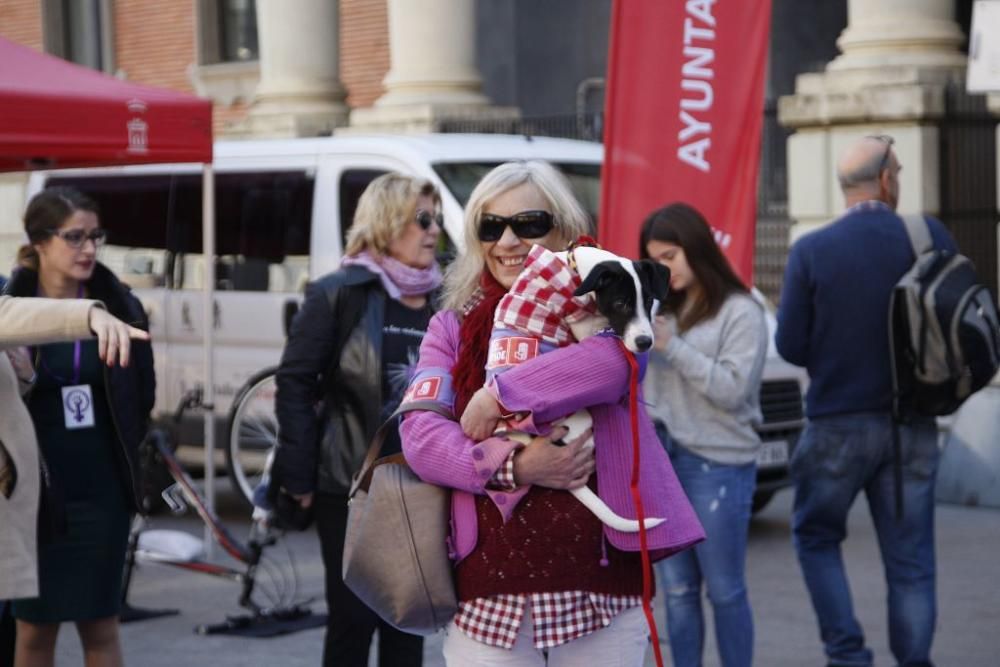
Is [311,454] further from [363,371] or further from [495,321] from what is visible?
[495,321]

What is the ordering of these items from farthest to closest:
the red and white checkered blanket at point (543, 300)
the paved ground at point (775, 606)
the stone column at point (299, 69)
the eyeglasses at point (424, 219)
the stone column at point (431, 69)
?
the stone column at point (299, 69), the stone column at point (431, 69), the paved ground at point (775, 606), the eyeglasses at point (424, 219), the red and white checkered blanket at point (543, 300)

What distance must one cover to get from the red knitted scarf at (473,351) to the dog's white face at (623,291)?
11.4 inches

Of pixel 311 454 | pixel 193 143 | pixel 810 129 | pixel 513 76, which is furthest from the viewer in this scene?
pixel 513 76

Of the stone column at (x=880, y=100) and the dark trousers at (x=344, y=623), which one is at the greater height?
the stone column at (x=880, y=100)

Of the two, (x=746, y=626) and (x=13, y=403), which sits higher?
(x=13, y=403)

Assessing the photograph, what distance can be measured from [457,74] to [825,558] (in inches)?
420

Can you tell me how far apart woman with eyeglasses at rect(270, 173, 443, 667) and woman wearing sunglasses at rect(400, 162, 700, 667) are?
1.73 metres

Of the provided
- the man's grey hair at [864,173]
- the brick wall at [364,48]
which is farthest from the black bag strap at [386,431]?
the brick wall at [364,48]

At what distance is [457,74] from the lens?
1633 centimetres

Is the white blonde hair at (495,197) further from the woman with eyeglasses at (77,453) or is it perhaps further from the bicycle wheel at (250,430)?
the bicycle wheel at (250,430)

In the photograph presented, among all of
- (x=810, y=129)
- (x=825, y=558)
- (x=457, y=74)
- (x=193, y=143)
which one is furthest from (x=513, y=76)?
(x=825, y=558)

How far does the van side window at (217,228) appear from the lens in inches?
402

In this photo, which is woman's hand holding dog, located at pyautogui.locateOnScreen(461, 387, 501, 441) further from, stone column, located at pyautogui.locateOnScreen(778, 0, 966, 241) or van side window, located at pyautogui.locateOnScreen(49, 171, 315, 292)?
stone column, located at pyautogui.locateOnScreen(778, 0, 966, 241)

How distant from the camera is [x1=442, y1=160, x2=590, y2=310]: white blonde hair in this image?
12.9 feet
